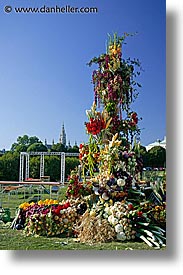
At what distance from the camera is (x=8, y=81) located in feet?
10.1

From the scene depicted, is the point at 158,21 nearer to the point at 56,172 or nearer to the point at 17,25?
the point at 17,25

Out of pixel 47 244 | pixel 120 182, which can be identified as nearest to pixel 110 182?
pixel 120 182

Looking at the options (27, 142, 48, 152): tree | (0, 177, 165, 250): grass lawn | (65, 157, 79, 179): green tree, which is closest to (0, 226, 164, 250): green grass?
(0, 177, 165, 250): grass lawn

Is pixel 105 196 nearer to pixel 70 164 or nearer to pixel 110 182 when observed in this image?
pixel 110 182

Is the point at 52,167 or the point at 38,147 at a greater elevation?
the point at 38,147

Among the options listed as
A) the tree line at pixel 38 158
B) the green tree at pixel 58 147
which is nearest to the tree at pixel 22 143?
the tree line at pixel 38 158

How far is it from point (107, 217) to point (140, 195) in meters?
0.23

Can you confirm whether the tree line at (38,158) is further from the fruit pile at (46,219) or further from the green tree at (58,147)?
the fruit pile at (46,219)

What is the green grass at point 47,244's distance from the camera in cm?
301

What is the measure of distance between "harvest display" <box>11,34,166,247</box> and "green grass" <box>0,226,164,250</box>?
1.9 inches

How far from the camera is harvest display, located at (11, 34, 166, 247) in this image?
3105 mm

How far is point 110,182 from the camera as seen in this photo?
10.4 feet

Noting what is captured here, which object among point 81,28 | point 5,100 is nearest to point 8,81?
point 5,100

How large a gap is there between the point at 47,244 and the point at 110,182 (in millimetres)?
509
